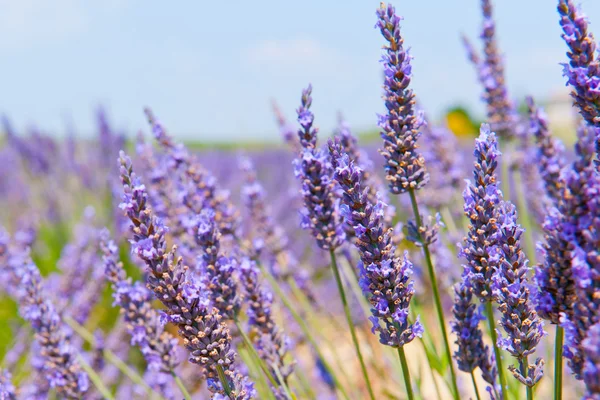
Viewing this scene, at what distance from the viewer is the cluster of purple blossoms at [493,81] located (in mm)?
2980

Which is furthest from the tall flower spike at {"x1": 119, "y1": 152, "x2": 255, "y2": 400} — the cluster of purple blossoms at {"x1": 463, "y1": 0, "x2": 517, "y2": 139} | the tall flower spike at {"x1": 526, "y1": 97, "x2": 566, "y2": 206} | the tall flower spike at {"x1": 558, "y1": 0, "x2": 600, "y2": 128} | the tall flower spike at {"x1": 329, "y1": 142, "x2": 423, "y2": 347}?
the cluster of purple blossoms at {"x1": 463, "y1": 0, "x2": 517, "y2": 139}

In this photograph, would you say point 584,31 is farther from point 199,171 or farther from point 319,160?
point 199,171

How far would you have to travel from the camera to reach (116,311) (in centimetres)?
505

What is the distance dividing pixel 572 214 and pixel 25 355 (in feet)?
A: 14.1

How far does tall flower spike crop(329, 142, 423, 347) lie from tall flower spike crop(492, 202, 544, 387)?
223 millimetres

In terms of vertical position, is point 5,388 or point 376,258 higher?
point 376,258

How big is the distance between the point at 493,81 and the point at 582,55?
6.19 ft

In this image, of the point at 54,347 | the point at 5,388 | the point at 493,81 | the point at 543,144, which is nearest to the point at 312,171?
the point at 543,144

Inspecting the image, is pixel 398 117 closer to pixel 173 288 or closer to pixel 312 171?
A: pixel 312 171

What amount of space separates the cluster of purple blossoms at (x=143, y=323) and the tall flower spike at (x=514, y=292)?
1102mm

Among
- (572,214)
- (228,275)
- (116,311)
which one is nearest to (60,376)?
(228,275)

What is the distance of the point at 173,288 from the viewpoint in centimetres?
134

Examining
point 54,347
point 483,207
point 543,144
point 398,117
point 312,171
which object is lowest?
point 54,347

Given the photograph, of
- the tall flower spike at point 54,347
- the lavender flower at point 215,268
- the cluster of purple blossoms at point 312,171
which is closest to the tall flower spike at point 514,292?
the cluster of purple blossoms at point 312,171
